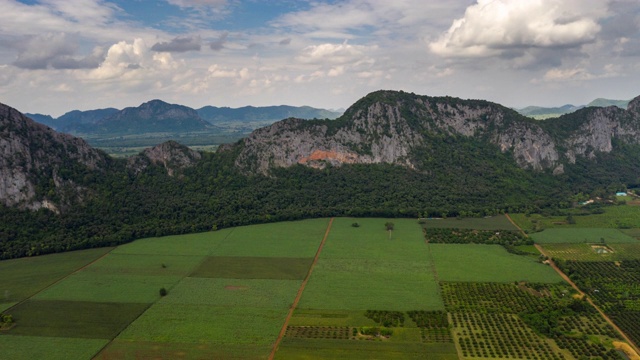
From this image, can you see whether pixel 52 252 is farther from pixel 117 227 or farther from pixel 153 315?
pixel 153 315

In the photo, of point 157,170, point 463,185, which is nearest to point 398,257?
point 463,185

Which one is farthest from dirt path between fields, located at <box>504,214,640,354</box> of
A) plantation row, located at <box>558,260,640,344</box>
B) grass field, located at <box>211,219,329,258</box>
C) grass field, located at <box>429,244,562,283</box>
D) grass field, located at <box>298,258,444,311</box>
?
grass field, located at <box>211,219,329,258</box>

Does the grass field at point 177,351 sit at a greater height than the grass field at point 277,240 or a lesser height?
lesser

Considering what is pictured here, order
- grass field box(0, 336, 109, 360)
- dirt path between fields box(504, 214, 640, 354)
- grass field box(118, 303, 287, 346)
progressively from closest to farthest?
grass field box(0, 336, 109, 360) < dirt path between fields box(504, 214, 640, 354) < grass field box(118, 303, 287, 346)

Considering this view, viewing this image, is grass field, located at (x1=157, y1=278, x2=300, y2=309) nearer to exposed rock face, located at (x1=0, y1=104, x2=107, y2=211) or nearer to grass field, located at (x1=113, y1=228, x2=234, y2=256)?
grass field, located at (x1=113, y1=228, x2=234, y2=256)

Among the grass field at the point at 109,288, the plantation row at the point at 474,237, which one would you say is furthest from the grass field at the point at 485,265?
the grass field at the point at 109,288

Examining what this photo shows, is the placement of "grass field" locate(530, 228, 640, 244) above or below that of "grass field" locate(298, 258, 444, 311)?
above

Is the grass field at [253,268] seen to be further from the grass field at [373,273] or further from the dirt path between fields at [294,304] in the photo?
the grass field at [373,273]
